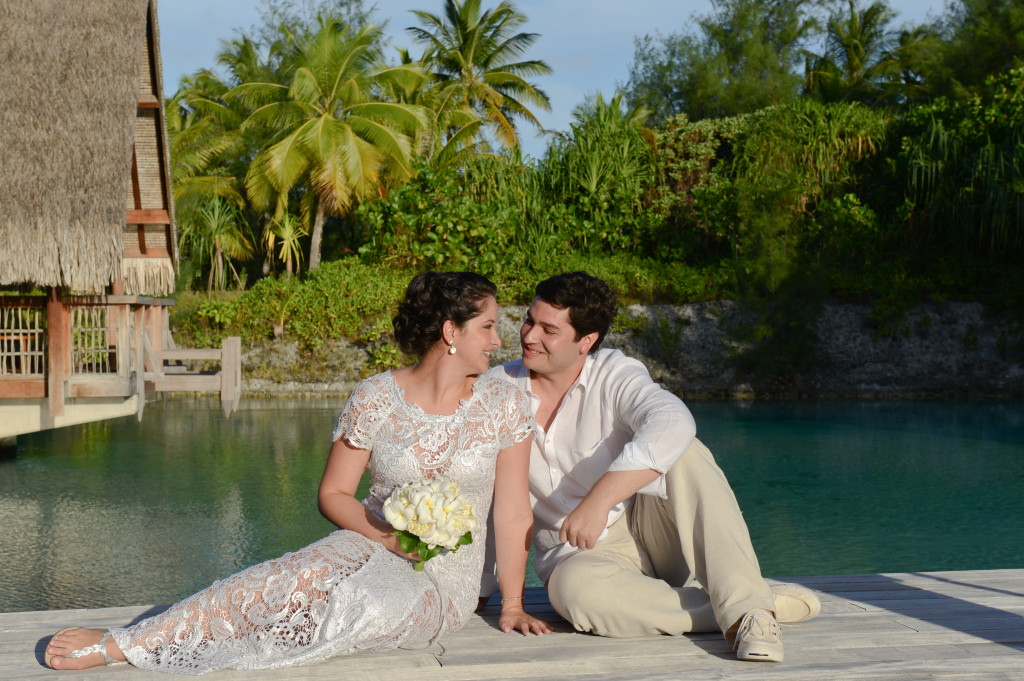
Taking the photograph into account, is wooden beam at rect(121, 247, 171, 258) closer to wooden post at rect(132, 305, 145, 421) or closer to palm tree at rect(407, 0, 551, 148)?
wooden post at rect(132, 305, 145, 421)

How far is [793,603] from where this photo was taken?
2.36 metres

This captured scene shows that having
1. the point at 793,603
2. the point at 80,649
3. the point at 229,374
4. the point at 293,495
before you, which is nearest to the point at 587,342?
the point at 793,603

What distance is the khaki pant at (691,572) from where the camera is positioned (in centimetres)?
222

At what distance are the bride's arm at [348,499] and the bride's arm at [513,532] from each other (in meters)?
0.23

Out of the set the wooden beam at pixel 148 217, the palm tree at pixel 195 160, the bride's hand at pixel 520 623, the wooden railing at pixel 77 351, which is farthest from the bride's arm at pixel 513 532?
the palm tree at pixel 195 160

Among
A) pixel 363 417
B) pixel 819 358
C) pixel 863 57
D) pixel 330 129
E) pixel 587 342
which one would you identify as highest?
pixel 863 57

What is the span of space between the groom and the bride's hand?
0.06 m

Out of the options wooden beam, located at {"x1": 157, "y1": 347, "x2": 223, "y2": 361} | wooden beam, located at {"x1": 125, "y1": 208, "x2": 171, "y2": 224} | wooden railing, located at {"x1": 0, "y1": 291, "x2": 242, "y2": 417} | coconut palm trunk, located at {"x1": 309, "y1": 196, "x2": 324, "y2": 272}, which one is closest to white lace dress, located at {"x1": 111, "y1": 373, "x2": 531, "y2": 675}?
wooden railing, located at {"x1": 0, "y1": 291, "x2": 242, "y2": 417}

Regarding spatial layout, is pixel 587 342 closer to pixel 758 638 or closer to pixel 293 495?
pixel 758 638

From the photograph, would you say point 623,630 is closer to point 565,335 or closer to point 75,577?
point 565,335

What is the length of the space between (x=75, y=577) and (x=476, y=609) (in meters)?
3.75

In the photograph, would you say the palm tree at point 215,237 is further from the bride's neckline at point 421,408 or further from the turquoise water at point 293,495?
the bride's neckline at point 421,408

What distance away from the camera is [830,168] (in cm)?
1599

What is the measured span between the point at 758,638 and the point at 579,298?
94cm
